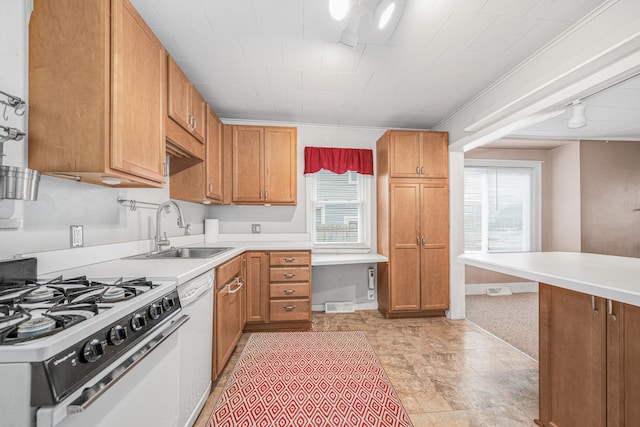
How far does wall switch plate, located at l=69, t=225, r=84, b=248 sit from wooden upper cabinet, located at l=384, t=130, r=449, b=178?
9.34ft

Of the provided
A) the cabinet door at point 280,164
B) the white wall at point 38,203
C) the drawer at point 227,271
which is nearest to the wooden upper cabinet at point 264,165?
the cabinet door at point 280,164

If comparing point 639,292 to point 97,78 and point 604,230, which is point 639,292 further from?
point 604,230

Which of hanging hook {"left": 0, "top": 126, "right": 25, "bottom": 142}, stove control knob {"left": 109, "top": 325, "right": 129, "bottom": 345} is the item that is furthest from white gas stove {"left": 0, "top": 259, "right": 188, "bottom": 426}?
hanging hook {"left": 0, "top": 126, "right": 25, "bottom": 142}

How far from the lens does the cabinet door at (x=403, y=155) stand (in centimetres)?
319

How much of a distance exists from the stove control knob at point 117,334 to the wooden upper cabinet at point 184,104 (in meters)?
1.45

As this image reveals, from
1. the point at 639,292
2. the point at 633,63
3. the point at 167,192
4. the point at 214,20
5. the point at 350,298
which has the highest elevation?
the point at 214,20

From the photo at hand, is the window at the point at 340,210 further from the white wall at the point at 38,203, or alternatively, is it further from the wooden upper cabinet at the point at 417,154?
the white wall at the point at 38,203

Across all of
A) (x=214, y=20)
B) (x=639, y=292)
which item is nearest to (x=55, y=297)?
(x=214, y=20)

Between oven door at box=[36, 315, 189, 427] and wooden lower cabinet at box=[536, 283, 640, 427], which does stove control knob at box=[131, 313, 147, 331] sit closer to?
oven door at box=[36, 315, 189, 427]

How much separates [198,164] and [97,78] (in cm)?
130

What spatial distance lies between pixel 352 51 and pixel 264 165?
1605 millimetres

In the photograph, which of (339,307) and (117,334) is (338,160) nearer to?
(339,307)

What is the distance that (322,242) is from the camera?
3.66m

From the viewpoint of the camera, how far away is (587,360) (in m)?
1.25
